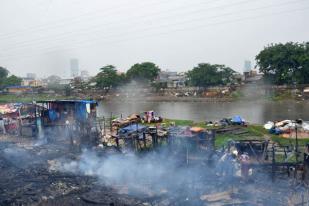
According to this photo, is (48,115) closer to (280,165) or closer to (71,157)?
(71,157)

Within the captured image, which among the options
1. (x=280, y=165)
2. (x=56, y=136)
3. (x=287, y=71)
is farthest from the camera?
(x=287, y=71)

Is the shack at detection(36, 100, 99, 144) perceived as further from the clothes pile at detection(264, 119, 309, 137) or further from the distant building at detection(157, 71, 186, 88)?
the distant building at detection(157, 71, 186, 88)

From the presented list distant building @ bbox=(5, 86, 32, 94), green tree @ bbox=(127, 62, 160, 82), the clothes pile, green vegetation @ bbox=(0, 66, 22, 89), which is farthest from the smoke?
green vegetation @ bbox=(0, 66, 22, 89)

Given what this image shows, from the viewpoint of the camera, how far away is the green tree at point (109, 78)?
80188 mm

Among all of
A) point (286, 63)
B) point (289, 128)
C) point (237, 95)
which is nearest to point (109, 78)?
point (237, 95)

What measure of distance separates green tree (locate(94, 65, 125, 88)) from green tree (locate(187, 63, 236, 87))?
19.1 m

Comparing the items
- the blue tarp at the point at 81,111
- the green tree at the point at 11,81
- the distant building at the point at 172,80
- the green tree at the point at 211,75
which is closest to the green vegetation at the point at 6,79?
the green tree at the point at 11,81

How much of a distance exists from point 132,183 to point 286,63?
50.2 m

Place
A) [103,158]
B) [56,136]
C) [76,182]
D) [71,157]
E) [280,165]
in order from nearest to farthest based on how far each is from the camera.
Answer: [280,165], [76,182], [103,158], [71,157], [56,136]

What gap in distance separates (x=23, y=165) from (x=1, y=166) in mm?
1167

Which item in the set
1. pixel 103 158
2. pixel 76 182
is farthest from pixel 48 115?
pixel 76 182

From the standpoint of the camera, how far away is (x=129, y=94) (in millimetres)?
77500

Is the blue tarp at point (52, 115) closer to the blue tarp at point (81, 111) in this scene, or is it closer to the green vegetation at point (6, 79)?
the blue tarp at point (81, 111)

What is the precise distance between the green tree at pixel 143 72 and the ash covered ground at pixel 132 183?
59.0 m
